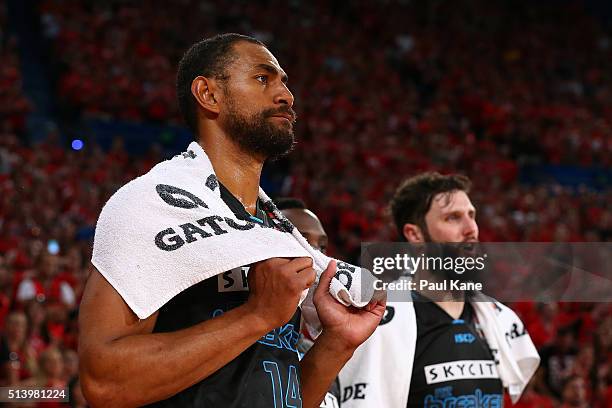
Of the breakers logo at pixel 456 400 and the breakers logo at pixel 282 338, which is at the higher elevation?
the breakers logo at pixel 456 400

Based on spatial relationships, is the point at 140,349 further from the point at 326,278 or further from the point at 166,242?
the point at 326,278

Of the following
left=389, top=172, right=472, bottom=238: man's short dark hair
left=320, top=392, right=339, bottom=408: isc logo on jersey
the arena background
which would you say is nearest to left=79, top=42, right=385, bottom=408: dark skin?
left=320, top=392, right=339, bottom=408: isc logo on jersey

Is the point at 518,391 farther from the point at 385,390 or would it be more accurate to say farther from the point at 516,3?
the point at 516,3

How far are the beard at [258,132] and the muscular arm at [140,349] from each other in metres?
0.45

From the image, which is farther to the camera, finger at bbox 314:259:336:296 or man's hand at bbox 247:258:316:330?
finger at bbox 314:259:336:296

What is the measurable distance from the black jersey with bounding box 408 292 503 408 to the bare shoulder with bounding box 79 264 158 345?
1.52 metres

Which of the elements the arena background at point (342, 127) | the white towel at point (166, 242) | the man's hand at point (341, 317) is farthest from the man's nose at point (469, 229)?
the arena background at point (342, 127)

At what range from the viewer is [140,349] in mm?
1473

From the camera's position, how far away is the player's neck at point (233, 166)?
1871 mm

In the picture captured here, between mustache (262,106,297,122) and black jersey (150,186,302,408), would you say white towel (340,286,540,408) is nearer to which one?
black jersey (150,186,302,408)

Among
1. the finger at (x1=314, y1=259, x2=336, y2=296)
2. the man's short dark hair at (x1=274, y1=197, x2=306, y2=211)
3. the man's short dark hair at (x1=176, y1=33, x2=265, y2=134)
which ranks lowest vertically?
the finger at (x1=314, y1=259, x2=336, y2=296)

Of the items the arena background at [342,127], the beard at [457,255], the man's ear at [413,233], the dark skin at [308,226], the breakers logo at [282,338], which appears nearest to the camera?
the breakers logo at [282,338]

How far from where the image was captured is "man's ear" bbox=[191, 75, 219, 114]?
1872mm

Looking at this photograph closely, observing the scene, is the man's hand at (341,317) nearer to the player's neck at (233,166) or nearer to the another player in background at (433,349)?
the player's neck at (233,166)
